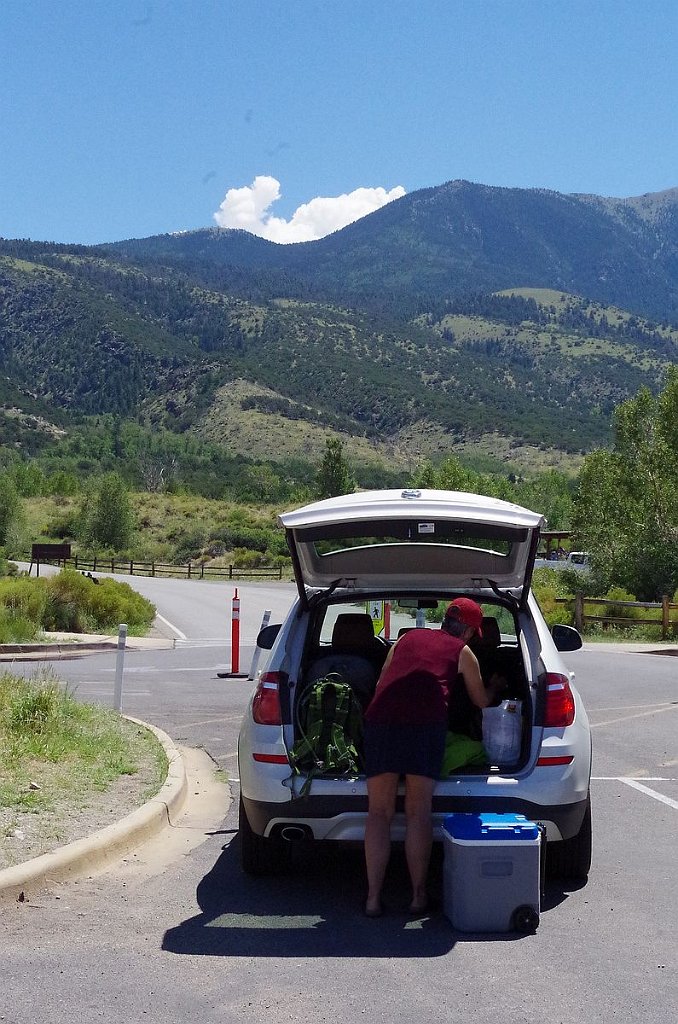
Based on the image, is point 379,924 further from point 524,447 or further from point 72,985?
point 524,447

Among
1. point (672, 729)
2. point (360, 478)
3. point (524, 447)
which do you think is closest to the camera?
point (672, 729)

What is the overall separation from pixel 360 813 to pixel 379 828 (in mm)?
197

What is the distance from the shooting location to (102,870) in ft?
21.7

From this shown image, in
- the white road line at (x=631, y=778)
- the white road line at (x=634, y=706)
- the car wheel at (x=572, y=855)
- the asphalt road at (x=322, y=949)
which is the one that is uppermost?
the car wheel at (x=572, y=855)

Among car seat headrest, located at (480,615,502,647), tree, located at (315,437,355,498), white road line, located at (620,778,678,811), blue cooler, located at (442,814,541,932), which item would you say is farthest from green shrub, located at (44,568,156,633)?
tree, located at (315,437,355,498)

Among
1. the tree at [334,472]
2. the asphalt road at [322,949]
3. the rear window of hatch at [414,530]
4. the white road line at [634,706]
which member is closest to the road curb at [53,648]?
the white road line at [634,706]

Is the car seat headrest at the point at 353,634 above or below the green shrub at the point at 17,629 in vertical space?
above

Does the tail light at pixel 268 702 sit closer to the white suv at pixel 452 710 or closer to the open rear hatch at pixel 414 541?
the white suv at pixel 452 710

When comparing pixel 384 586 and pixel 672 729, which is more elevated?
pixel 384 586

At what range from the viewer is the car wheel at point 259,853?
649 centimetres

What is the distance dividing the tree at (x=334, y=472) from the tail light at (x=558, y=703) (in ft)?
274

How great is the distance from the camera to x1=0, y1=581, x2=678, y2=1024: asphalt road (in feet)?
15.0

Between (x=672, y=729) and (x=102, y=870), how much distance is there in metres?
7.71

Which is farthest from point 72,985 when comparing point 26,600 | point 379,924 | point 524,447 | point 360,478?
point 524,447
